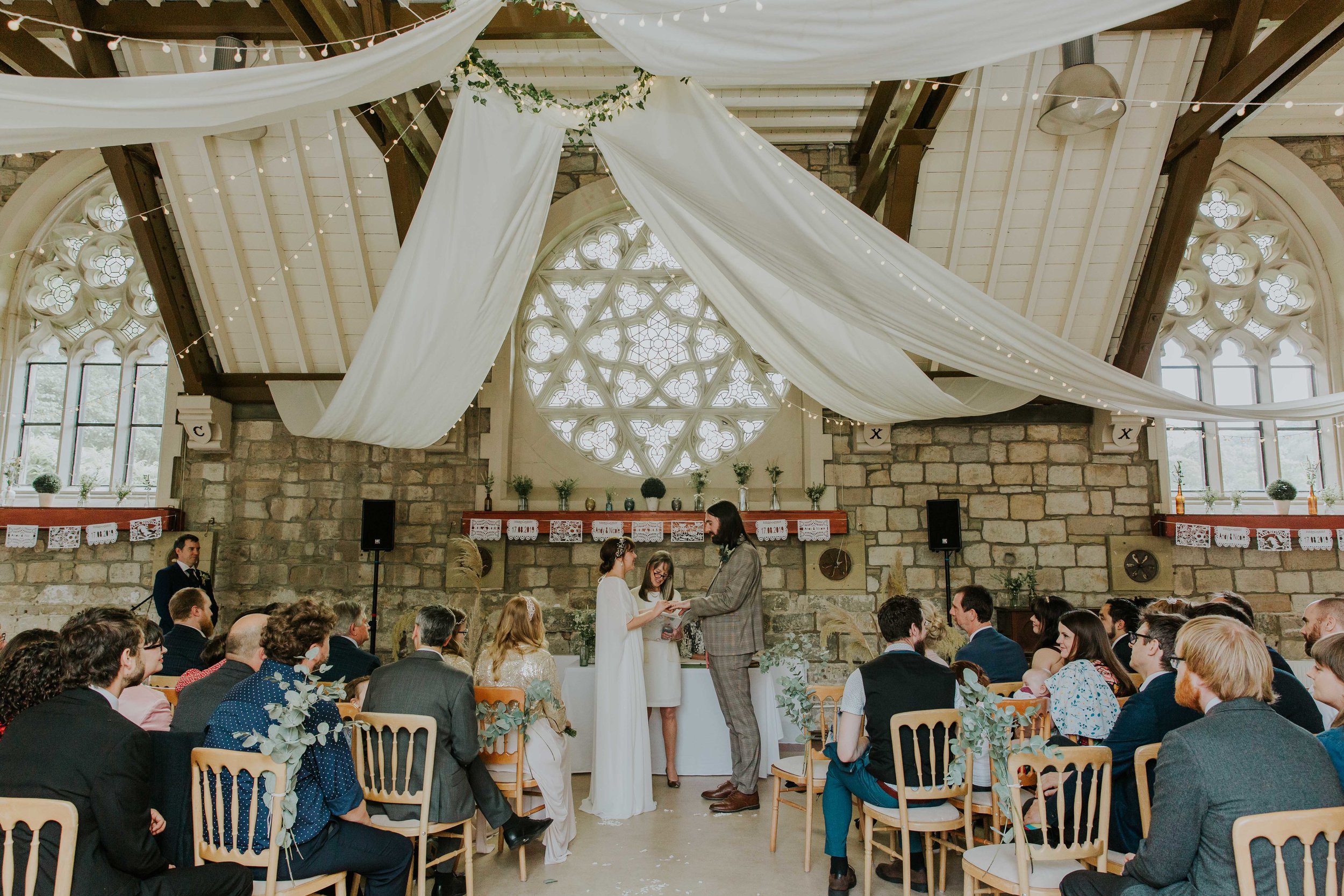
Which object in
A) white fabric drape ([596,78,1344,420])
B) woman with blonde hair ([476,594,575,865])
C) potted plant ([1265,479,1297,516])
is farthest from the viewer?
potted plant ([1265,479,1297,516])

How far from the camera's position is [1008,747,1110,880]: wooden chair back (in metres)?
2.33

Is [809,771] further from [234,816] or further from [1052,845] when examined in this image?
[234,816]

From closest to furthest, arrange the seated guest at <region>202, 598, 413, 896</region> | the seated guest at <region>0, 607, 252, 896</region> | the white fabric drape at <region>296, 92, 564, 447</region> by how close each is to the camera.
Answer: the seated guest at <region>0, 607, 252, 896</region>, the seated guest at <region>202, 598, 413, 896</region>, the white fabric drape at <region>296, 92, 564, 447</region>

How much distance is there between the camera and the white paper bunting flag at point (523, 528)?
670 cm

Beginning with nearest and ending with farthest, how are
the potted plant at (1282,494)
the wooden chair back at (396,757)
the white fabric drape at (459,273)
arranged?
the wooden chair back at (396,757)
the white fabric drape at (459,273)
the potted plant at (1282,494)

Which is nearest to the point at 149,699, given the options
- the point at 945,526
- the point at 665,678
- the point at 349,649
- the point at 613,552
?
the point at 349,649

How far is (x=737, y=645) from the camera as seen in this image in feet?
15.1

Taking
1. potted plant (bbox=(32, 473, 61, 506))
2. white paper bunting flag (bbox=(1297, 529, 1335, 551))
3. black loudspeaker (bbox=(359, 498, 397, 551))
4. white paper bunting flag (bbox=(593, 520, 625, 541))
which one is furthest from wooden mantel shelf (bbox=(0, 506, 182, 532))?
white paper bunting flag (bbox=(1297, 529, 1335, 551))

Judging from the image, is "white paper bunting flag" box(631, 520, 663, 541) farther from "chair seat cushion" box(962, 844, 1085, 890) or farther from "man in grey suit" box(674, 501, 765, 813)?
"chair seat cushion" box(962, 844, 1085, 890)

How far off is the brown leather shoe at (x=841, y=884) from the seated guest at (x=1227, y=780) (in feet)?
4.79

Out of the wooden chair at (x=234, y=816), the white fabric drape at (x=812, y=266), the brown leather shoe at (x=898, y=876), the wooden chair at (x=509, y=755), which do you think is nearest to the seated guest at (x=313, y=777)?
the wooden chair at (x=234, y=816)

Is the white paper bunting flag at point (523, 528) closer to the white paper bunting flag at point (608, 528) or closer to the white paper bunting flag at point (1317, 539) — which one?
the white paper bunting flag at point (608, 528)

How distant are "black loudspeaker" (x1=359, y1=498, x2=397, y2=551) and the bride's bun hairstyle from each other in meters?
2.70

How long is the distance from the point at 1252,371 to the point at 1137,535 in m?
1.87
